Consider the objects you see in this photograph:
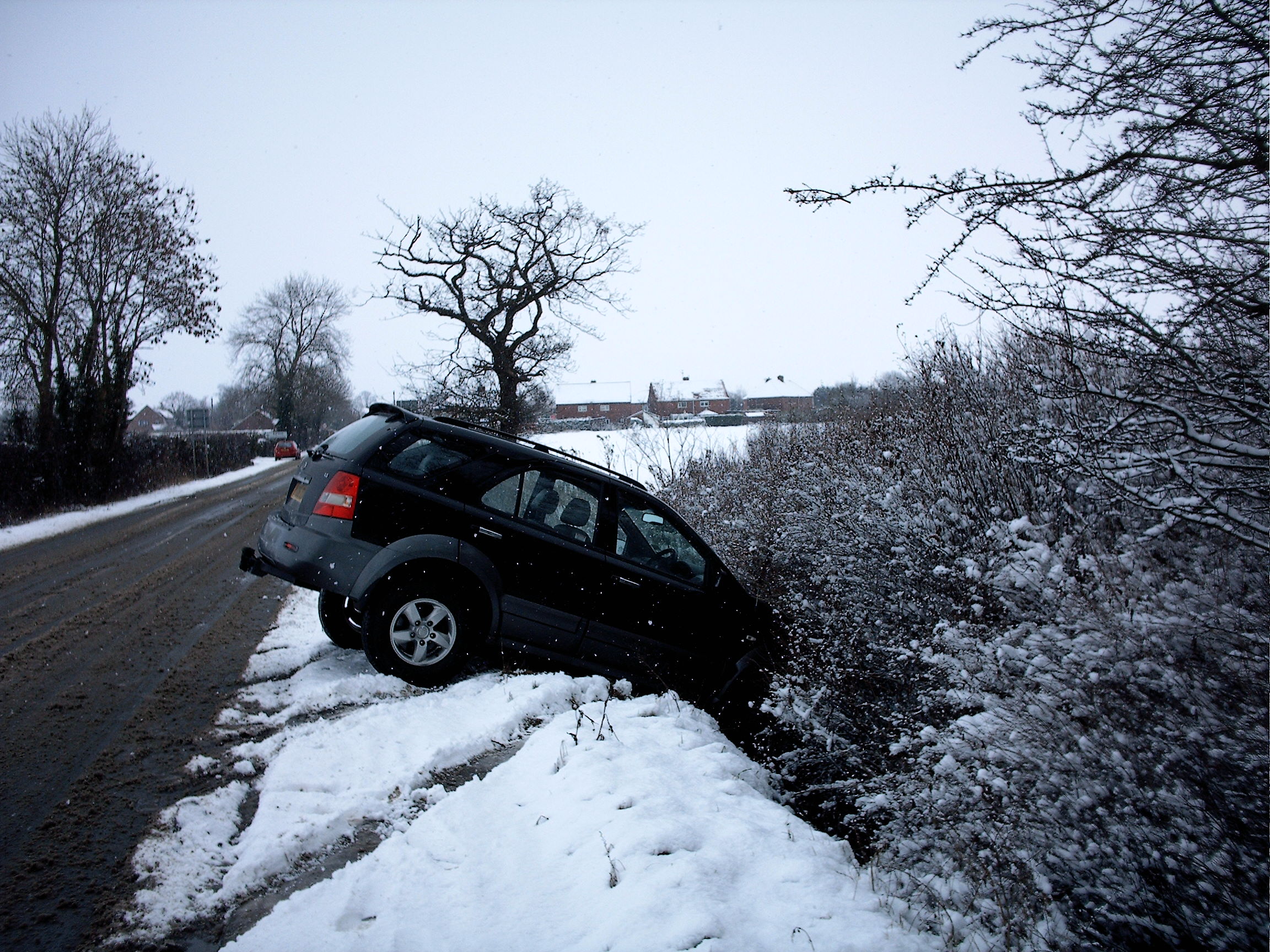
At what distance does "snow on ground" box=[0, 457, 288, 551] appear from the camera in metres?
13.5

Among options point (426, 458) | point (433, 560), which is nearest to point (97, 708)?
point (433, 560)

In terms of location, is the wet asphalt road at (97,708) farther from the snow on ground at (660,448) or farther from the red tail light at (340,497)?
the snow on ground at (660,448)

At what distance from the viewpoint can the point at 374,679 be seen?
15.0 ft

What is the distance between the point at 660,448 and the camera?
13078 mm

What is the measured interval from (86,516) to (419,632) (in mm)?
17152

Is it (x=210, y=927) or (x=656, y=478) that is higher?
(x=656, y=478)

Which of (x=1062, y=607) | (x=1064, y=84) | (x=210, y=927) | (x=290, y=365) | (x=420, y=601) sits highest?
(x=290, y=365)

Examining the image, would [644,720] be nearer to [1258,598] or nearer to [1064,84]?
[1258,598]

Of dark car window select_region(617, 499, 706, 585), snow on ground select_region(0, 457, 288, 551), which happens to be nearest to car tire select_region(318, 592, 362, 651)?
dark car window select_region(617, 499, 706, 585)

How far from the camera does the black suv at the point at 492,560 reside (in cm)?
461

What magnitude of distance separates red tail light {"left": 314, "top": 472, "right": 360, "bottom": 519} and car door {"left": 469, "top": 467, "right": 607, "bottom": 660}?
803 millimetres

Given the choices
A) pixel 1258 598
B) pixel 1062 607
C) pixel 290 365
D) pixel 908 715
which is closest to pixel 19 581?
pixel 908 715

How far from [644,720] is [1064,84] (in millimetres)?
3997

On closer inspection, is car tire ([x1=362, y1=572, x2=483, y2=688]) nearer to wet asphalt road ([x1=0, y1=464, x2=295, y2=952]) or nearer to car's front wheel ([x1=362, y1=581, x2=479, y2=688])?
car's front wheel ([x1=362, y1=581, x2=479, y2=688])
